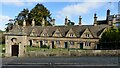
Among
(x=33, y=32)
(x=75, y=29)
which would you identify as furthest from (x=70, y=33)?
(x=33, y=32)

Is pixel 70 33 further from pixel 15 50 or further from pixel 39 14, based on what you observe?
pixel 15 50

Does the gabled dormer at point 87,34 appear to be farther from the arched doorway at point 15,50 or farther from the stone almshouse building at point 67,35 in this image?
the arched doorway at point 15,50

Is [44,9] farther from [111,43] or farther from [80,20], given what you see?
[111,43]

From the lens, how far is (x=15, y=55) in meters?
31.0

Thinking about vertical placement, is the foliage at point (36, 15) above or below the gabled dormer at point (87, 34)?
above

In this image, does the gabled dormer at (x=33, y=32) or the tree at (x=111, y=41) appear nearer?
the tree at (x=111, y=41)

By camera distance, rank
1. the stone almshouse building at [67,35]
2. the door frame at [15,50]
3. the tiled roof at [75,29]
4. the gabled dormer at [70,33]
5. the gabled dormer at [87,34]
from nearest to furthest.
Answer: the door frame at [15,50]
the stone almshouse building at [67,35]
the gabled dormer at [87,34]
the tiled roof at [75,29]
the gabled dormer at [70,33]

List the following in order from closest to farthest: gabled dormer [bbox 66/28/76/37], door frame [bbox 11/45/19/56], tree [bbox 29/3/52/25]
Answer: door frame [bbox 11/45/19/56], gabled dormer [bbox 66/28/76/37], tree [bbox 29/3/52/25]

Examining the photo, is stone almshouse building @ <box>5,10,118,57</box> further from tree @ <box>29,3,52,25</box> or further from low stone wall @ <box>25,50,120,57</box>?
low stone wall @ <box>25,50,120,57</box>

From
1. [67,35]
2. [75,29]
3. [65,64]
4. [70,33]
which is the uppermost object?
[75,29]

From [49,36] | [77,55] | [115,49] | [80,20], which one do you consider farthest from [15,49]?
[80,20]

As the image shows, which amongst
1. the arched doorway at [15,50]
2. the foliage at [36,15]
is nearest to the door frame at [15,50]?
the arched doorway at [15,50]

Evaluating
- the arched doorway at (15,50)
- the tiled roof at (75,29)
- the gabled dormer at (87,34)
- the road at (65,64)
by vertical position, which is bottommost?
the road at (65,64)

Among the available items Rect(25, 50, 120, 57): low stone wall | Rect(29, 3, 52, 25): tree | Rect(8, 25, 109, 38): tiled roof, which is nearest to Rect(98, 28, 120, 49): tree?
Rect(25, 50, 120, 57): low stone wall
